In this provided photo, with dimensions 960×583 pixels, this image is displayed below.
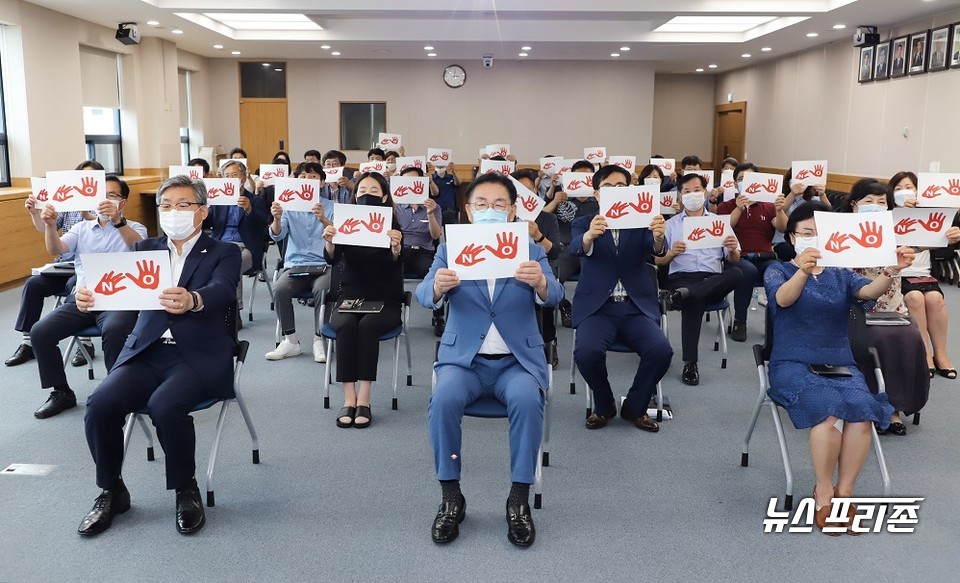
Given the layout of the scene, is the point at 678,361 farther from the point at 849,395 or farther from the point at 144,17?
the point at 144,17

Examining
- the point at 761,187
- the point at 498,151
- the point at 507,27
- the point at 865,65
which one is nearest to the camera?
the point at 761,187

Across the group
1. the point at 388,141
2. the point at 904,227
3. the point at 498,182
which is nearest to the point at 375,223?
the point at 498,182

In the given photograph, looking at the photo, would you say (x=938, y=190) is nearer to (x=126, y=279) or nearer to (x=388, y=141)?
(x=126, y=279)

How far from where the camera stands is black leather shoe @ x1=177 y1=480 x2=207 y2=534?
2.94 metres

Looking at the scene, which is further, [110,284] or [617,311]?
[617,311]

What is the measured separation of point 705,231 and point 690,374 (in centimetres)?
97

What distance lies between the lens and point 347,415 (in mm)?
4211

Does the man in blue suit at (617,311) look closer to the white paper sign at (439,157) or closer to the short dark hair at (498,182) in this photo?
the short dark hair at (498,182)

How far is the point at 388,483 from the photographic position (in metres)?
3.42

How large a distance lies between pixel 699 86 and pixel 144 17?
1258cm

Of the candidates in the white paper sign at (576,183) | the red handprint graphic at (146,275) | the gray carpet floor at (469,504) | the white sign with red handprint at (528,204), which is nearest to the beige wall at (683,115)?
the white paper sign at (576,183)

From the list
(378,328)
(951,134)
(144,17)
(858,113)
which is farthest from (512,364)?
(858,113)

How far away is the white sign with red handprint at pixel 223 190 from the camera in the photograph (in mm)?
6008

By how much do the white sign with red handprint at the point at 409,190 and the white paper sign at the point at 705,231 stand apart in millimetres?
2182
